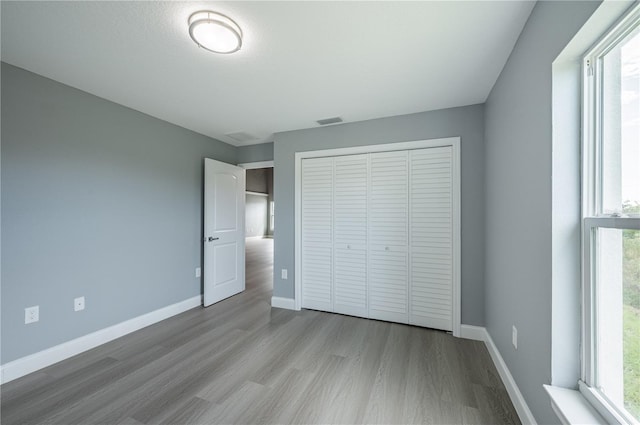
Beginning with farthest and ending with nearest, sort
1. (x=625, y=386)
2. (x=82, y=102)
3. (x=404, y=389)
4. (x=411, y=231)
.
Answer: (x=411, y=231) → (x=82, y=102) → (x=404, y=389) → (x=625, y=386)

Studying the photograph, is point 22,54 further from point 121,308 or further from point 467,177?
point 467,177

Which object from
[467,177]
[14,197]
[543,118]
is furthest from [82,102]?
[467,177]

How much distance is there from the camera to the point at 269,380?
1867mm

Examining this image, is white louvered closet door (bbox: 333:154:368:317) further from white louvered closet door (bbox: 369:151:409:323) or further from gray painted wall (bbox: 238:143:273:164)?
gray painted wall (bbox: 238:143:273:164)

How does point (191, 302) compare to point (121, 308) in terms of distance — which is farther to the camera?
point (191, 302)

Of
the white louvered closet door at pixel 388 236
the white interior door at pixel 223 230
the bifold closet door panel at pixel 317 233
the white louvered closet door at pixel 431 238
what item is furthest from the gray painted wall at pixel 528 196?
the white interior door at pixel 223 230

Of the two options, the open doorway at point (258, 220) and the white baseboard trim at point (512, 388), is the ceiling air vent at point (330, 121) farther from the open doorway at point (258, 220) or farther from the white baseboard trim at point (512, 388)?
the open doorway at point (258, 220)

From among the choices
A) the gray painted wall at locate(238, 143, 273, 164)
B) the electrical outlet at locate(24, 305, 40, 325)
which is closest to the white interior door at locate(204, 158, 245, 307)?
the gray painted wall at locate(238, 143, 273, 164)

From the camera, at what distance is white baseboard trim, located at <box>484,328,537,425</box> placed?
4.57ft

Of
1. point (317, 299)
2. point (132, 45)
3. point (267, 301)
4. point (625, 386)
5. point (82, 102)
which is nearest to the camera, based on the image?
point (625, 386)

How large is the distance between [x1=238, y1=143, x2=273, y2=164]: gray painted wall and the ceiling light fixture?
7.56 feet

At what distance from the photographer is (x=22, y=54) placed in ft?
5.70

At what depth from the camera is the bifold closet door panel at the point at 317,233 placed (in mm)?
3166

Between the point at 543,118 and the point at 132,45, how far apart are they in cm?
247
